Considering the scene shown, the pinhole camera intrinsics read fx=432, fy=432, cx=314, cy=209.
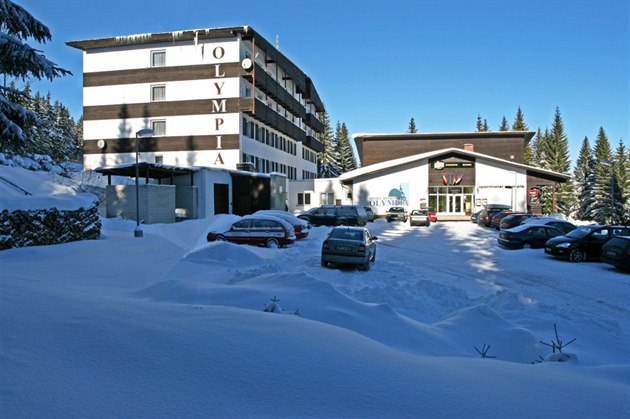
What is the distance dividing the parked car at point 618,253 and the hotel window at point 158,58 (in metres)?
37.7

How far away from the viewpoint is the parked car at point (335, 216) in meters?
32.2

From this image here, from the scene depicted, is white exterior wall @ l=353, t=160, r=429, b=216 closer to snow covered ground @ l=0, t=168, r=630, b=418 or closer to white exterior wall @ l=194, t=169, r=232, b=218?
white exterior wall @ l=194, t=169, r=232, b=218

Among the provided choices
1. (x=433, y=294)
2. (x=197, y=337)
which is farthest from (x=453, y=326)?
(x=197, y=337)

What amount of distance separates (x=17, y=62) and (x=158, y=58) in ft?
105

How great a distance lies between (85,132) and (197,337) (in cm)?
4428

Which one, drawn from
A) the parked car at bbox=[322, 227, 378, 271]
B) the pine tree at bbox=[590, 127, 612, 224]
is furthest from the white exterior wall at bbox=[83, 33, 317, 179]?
the pine tree at bbox=[590, 127, 612, 224]

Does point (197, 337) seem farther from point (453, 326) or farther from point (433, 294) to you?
point (433, 294)

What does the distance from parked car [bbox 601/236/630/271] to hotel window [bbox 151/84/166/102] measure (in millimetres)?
36694

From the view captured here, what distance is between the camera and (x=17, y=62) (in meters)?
11.0

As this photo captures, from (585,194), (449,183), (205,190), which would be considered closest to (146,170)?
(205,190)

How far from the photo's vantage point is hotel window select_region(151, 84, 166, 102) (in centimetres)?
4028

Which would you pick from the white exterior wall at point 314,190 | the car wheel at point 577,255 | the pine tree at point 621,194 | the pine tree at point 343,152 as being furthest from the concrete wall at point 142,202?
the pine tree at point 343,152

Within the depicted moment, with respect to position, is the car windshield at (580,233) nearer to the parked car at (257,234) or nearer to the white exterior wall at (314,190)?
the parked car at (257,234)

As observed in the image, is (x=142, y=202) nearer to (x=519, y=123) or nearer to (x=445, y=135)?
(x=445, y=135)
